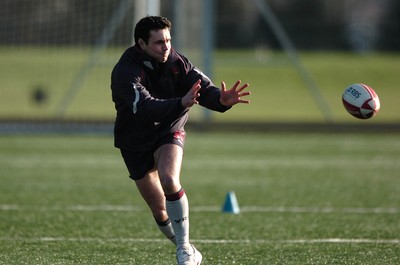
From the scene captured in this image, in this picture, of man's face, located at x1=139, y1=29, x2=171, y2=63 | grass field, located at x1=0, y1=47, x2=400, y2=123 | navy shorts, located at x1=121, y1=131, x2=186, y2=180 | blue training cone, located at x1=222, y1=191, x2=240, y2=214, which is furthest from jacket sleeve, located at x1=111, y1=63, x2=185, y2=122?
grass field, located at x1=0, y1=47, x2=400, y2=123

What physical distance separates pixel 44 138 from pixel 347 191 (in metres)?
8.18

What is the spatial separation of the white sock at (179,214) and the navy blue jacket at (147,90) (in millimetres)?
495

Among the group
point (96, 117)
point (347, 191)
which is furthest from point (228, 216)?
point (96, 117)

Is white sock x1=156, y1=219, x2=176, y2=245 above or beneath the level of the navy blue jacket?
beneath

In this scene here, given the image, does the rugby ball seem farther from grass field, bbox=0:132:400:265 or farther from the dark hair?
the dark hair

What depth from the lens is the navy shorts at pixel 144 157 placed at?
6.25 meters

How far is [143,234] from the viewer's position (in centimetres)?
766

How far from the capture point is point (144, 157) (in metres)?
6.30

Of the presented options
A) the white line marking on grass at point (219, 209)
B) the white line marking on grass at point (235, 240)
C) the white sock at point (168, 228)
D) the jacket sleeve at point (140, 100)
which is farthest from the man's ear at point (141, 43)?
the white line marking on grass at point (219, 209)

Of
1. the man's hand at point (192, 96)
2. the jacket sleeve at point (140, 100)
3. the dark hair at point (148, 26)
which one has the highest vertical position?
the dark hair at point (148, 26)

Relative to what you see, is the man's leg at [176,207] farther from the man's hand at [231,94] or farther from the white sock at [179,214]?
the man's hand at [231,94]

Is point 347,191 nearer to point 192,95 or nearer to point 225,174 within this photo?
point 225,174

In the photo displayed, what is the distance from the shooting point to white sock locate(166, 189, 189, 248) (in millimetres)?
5961

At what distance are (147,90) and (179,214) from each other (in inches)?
37.5
